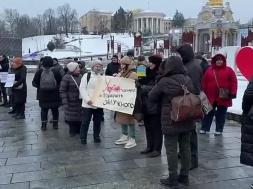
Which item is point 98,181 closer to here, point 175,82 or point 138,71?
point 175,82

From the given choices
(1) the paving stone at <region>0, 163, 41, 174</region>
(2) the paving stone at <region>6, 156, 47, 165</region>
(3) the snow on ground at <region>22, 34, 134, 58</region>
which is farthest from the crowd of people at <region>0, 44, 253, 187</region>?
(3) the snow on ground at <region>22, 34, 134, 58</region>

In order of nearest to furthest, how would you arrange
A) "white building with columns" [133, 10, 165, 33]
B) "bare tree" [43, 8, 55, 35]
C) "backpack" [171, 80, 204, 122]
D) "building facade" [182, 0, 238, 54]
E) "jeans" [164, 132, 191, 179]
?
"backpack" [171, 80, 204, 122]
"jeans" [164, 132, 191, 179]
"building facade" [182, 0, 238, 54]
"bare tree" [43, 8, 55, 35]
"white building with columns" [133, 10, 165, 33]

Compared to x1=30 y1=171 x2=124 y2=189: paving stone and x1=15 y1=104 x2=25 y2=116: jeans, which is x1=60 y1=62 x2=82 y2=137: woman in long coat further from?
x1=15 y1=104 x2=25 y2=116: jeans

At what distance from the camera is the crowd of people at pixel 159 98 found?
388cm

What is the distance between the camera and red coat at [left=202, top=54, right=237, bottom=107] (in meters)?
6.38

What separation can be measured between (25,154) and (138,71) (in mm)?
2337

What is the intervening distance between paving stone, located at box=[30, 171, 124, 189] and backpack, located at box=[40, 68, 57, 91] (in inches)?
125

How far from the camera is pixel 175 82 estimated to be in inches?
152

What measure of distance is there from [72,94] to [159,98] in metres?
2.86

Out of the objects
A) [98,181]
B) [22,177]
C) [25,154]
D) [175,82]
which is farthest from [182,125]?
[25,154]

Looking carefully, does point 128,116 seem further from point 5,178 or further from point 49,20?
Answer: point 49,20

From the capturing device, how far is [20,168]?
4887 mm

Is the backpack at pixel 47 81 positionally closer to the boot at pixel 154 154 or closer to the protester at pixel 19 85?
the protester at pixel 19 85

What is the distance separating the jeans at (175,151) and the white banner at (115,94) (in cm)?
165
